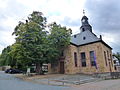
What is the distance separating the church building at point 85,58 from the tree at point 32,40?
15.6 feet

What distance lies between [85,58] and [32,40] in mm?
11015

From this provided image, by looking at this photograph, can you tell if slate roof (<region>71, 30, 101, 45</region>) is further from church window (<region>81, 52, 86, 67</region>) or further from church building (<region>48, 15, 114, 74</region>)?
church window (<region>81, 52, 86, 67</region>)

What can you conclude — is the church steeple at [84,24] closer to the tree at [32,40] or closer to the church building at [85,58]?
the church building at [85,58]

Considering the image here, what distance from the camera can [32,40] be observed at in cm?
2325

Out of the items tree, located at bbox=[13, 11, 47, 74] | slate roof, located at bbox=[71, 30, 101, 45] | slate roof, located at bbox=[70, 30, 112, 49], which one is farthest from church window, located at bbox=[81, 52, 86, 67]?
tree, located at bbox=[13, 11, 47, 74]

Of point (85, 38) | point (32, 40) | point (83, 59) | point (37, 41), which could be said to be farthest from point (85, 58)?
point (32, 40)

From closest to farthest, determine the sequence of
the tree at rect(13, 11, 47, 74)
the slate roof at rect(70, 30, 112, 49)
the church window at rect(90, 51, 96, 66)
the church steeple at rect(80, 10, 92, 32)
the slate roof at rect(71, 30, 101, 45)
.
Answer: the tree at rect(13, 11, 47, 74), the church window at rect(90, 51, 96, 66), the slate roof at rect(70, 30, 112, 49), the slate roof at rect(71, 30, 101, 45), the church steeple at rect(80, 10, 92, 32)

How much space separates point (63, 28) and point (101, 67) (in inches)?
414

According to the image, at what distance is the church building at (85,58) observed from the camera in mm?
24450

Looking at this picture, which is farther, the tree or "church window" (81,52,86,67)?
"church window" (81,52,86,67)

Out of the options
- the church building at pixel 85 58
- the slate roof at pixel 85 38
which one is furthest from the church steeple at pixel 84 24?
the church building at pixel 85 58

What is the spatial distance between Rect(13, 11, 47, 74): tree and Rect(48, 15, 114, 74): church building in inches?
187

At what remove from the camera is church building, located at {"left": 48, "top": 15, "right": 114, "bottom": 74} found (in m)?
24.5

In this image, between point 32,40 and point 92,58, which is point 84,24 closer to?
point 92,58
